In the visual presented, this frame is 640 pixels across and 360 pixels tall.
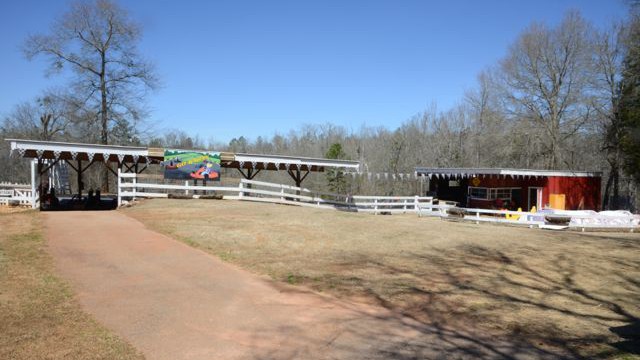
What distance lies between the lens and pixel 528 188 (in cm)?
2738

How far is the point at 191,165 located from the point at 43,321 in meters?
17.8

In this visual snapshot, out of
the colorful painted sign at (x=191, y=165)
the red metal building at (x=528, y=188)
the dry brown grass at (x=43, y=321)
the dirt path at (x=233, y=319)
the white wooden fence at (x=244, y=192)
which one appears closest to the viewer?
the dry brown grass at (x=43, y=321)

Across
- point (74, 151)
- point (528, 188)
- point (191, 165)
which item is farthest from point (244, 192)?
point (528, 188)

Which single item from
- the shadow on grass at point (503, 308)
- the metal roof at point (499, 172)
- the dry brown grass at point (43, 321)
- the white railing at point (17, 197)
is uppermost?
the metal roof at point (499, 172)

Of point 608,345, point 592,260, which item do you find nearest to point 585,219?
point 592,260

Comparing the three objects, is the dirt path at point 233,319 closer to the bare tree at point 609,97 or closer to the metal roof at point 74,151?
the metal roof at point 74,151

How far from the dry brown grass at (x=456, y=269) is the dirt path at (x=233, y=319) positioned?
2.00 ft

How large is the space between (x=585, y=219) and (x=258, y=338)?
68.2 ft

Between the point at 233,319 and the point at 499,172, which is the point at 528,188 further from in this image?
the point at 233,319

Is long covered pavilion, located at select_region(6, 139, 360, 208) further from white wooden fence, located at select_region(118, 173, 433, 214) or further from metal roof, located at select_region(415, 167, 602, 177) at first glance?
metal roof, located at select_region(415, 167, 602, 177)

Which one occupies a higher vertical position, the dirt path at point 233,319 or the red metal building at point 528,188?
the red metal building at point 528,188

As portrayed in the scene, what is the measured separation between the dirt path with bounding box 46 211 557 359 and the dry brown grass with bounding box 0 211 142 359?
214 millimetres

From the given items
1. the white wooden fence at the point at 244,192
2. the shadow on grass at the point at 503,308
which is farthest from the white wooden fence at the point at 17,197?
the shadow on grass at the point at 503,308

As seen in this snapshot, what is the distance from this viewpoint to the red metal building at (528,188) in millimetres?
26772
